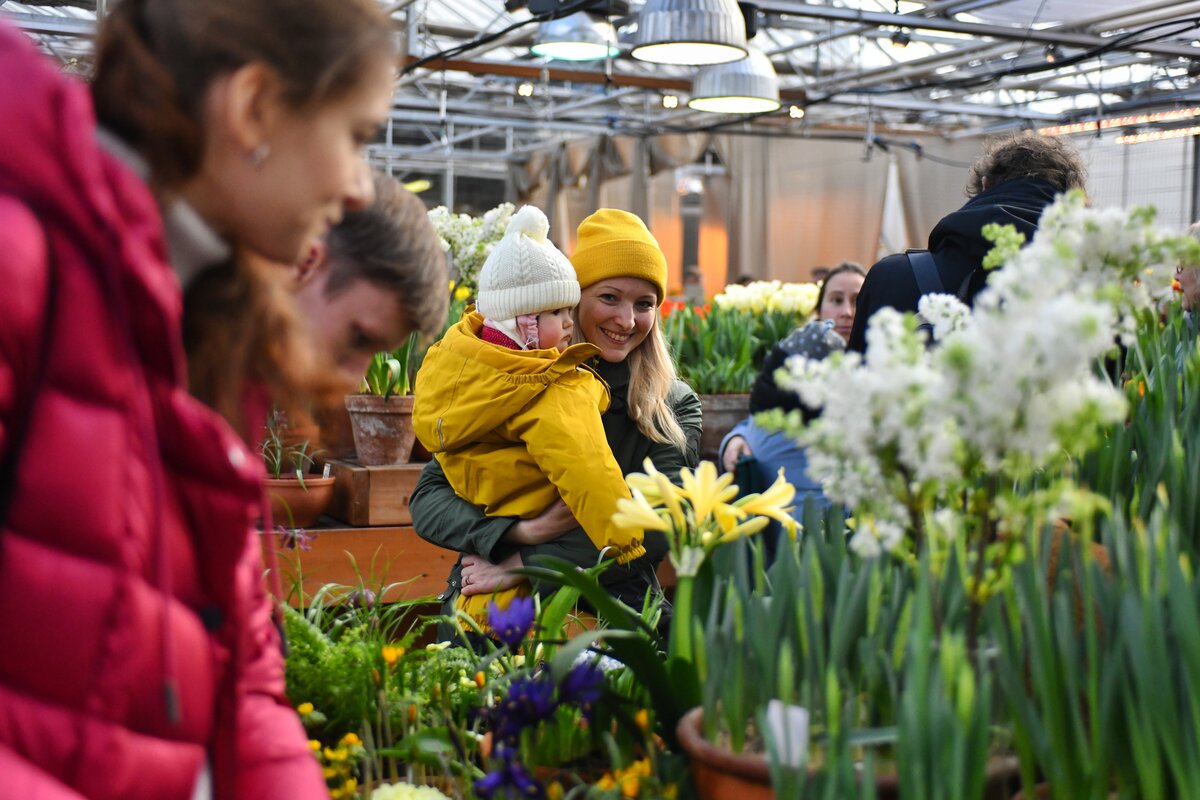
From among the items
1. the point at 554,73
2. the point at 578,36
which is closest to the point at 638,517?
the point at 578,36

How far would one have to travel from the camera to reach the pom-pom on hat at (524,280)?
205cm

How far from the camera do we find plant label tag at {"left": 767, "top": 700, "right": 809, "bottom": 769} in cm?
81

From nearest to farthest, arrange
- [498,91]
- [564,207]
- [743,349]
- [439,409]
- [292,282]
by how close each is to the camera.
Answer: [292,282]
[439,409]
[743,349]
[498,91]
[564,207]

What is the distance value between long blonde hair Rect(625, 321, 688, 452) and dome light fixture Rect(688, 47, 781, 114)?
4.60 meters

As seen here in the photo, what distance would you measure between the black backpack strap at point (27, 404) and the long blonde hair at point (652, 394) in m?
1.57

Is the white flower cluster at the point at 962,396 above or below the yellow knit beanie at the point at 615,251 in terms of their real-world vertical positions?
below

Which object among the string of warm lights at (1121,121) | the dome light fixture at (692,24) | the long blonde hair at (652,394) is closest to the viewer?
the long blonde hair at (652,394)

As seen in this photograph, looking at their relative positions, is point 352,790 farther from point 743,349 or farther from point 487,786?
point 743,349

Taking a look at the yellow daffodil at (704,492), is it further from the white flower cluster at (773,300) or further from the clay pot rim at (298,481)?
the white flower cluster at (773,300)

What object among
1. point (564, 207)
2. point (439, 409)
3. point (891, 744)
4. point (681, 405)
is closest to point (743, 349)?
point (681, 405)

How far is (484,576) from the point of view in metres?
2.04

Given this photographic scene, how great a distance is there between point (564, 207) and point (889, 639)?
14.5 m

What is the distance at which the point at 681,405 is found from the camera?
94.1 inches

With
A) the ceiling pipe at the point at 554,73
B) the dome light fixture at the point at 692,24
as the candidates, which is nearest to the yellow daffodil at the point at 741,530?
the dome light fixture at the point at 692,24
